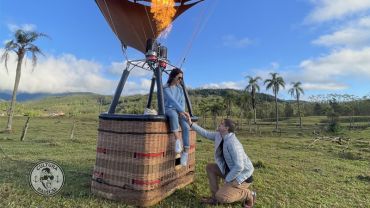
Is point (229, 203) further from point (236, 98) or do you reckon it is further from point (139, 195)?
point (236, 98)

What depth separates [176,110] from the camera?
6.66 m

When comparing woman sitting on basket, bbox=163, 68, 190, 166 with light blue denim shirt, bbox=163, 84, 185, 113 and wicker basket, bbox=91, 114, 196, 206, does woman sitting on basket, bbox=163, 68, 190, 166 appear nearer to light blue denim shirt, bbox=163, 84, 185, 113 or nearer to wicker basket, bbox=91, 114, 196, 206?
light blue denim shirt, bbox=163, 84, 185, 113

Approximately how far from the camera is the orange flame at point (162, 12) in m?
8.24

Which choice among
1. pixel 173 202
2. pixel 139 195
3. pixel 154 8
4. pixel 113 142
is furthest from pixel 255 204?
pixel 154 8

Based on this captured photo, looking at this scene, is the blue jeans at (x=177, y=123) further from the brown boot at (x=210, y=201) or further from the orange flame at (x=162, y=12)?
the orange flame at (x=162, y=12)

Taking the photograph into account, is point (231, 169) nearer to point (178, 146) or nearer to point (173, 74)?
point (178, 146)

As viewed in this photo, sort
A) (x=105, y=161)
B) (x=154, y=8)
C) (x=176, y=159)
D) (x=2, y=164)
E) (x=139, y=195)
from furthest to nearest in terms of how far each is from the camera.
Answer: (x=2, y=164), (x=154, y=8), (x=176, y=159), (x=105, y=161), (x=139, y=195)

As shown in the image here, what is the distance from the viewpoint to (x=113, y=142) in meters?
6.25


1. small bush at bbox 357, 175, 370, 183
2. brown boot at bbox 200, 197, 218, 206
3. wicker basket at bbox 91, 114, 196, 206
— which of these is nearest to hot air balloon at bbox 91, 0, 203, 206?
wicker basket at bbox 91, 114, 196, 206

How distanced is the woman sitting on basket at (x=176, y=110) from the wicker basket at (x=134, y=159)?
5.8 inches

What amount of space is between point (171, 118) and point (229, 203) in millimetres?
1922

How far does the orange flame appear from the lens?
8.24 m

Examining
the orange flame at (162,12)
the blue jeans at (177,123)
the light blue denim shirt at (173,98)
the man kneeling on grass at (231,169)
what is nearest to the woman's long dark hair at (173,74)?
the light blue denim shirt at (173,98)

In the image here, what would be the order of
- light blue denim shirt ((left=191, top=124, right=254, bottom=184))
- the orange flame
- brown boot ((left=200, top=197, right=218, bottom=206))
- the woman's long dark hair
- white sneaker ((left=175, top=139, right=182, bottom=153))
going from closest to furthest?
light blue denim shirt ((left=191, top=124, right=254, bottom=184)) < brown boot ((left=200, top=197, right=218, bottom=206)) < white sneaker ((left=175, top=139, right=182, bottom=153)) < the woman's long dark hair < the orange flame
